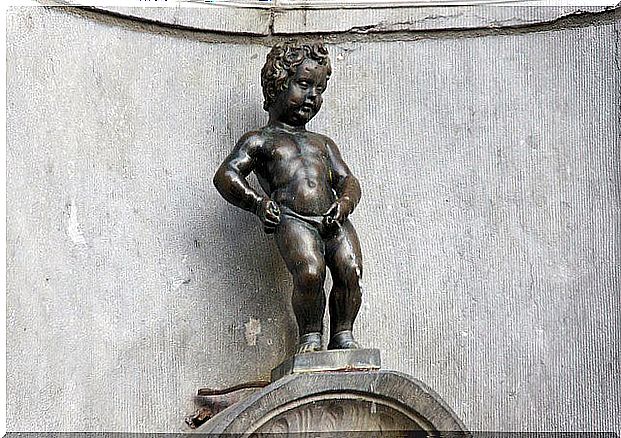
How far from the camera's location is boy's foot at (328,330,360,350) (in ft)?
5.96

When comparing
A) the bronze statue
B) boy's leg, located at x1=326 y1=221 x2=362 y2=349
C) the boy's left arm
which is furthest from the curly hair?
boy's leg, located at x1=326 y1=221 x2=362 y2=349

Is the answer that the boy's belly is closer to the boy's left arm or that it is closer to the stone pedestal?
the boy's left arm

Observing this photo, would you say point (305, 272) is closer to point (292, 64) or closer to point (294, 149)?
point (294, 149)

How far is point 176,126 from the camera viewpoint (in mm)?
2078

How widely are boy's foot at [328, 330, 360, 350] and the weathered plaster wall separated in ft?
0.73

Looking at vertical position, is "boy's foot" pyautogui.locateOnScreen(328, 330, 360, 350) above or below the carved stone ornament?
above

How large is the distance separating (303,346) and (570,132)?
61cm

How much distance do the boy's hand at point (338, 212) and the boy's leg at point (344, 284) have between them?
0.02m

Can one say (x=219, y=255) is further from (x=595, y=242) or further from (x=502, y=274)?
(x=595, y=242)

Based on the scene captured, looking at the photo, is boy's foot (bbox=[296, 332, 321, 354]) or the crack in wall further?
the crack in wall

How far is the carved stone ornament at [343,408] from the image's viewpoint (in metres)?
1.67

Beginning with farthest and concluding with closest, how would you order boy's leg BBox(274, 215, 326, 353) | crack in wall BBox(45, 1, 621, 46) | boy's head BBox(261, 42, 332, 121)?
crack in wall BBox(45, 1, 621, 46)
boy's head BBox(261, 42, 332, 121)
boy's leg BBox(274, 215, 326, 353)

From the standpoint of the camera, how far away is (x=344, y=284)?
72.1 inches

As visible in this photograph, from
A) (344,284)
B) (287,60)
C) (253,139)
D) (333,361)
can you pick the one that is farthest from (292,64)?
(333,361)
